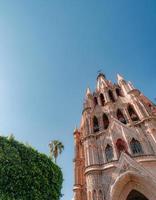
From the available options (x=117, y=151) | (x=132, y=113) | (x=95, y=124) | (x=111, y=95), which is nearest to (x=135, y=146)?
(x=117, y=151)

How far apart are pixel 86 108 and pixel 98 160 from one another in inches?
382

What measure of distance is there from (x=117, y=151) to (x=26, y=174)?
13314 mm

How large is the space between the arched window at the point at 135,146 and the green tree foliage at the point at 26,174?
1112 centimetres

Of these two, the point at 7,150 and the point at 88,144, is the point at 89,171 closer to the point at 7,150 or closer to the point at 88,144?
the point at 88,144

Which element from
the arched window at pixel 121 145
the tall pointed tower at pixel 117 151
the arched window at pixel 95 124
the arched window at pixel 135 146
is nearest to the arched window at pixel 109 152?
the tall pointed tower at pixel 117 151

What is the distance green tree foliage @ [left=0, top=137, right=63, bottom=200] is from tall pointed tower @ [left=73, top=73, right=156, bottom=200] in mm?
7496

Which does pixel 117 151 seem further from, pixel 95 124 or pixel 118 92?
pixel 118 92

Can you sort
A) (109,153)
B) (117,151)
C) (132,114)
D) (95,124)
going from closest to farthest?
Result: (117,151) → (109,153) → (132,114) → (95,124)

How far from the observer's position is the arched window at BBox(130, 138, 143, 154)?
21.7m

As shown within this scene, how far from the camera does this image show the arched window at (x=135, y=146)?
2168cm

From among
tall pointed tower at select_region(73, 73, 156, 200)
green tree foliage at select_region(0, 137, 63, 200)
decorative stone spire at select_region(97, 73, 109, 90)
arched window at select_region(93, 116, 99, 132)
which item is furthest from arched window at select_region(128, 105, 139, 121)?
green tree foliage at select_region(0, 137, 63, 200)

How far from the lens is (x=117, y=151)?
22.1 meters

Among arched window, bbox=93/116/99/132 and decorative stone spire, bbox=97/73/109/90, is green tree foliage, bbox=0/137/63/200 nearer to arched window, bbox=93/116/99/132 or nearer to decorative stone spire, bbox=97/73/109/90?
arched window, bbox=93/116/99/132

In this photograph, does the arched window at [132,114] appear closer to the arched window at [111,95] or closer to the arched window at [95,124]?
the arched window at [111,95]
